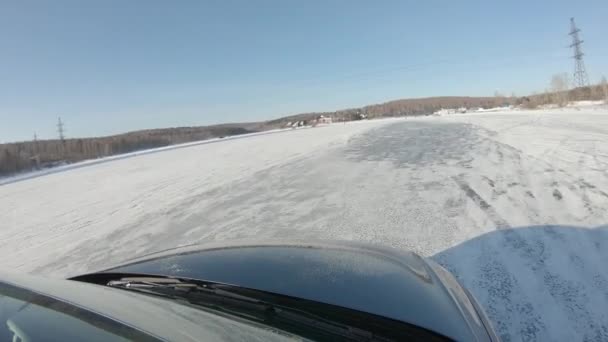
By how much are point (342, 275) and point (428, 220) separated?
A: 3.30m

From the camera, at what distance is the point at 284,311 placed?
1722 millimetres

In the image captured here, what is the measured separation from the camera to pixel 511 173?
753cm

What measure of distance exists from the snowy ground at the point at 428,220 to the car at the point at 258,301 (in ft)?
3.37

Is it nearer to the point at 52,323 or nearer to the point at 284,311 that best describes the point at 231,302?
the point at 284,311

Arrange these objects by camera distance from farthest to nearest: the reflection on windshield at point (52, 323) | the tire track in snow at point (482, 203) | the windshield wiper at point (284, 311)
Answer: the tire track in snow at point (482, 203) < the windshield wiper at point (284, 311) < the reflection on windshield at point (52, 323)

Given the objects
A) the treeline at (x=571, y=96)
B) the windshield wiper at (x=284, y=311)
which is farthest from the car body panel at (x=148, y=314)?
the treeline at (x=571, y=96)

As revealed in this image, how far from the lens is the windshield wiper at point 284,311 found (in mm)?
1497

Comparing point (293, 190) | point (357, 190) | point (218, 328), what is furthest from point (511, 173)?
point (218, 328)

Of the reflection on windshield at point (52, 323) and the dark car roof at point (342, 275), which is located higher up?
the reflection on windshield at point (52, 323)

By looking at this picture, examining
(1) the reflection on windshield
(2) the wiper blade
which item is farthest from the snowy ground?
(1) the reflection on windshield

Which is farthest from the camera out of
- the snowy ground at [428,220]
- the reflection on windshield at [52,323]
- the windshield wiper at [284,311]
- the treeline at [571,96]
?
the treeline at [571,96]

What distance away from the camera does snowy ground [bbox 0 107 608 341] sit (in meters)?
2.92

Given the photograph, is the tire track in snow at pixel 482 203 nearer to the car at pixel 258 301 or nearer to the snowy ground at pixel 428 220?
the snowy ground at pixel 428 220

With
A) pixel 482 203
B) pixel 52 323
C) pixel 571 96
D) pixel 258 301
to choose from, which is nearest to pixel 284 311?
pixel 258 301
